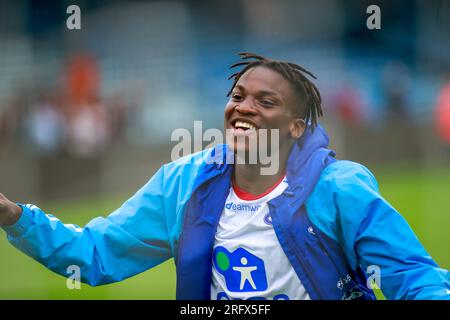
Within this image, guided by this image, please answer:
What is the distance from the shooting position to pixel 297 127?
9.32 ft

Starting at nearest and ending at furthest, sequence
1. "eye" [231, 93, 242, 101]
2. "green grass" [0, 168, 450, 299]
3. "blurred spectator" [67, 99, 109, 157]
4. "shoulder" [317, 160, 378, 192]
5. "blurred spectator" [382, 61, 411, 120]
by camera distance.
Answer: "shoulder" [317, 160, 378, 192]
"eye" [231, 93, 242, 101]
"green grass" [0, 168, 450, 299]
"blurred spectator" [67, 99, 109, 157]
"blurred spectator" [382, 61, 411, 120]

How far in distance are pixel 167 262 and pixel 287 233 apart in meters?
5.31

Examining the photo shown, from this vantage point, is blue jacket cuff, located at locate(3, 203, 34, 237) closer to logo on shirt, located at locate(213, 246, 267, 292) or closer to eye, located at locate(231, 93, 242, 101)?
logo on shirt, located at locate(213, 246, 267, 292)

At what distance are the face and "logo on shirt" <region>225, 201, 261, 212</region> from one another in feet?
0.69

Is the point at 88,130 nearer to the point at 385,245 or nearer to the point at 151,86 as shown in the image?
the point at 151,86

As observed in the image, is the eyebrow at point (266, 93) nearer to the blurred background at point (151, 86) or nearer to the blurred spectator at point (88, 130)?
the blurred background at point (151, 86)

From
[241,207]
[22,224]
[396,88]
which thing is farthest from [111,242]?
[396,88]

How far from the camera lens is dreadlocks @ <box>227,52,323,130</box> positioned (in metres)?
2.80

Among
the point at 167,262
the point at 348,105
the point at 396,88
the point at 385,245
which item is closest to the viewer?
the point at 385,245

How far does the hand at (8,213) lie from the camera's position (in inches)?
104

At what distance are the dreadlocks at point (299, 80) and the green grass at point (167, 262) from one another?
336 cm

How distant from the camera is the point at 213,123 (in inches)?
305

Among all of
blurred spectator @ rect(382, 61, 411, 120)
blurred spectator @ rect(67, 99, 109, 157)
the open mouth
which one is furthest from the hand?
blurred spectator @ rect(382, 61, 411, 120)
